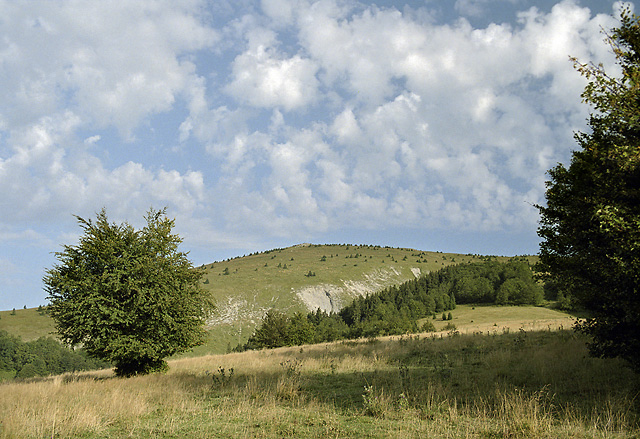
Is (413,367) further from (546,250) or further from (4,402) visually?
(4,402)

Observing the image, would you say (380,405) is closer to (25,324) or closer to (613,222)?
(613,222)

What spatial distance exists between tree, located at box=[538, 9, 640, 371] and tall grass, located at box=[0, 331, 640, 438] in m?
1.73

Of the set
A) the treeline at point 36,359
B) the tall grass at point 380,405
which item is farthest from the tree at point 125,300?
the treeline at point 36,359

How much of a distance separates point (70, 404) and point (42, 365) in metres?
125

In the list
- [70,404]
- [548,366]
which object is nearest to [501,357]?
[548,366]

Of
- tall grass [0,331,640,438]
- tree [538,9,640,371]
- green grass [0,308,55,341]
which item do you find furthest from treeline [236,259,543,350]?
green grass [0,308,55,341]

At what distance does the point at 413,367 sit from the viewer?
51.4ft

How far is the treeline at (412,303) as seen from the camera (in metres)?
76.8

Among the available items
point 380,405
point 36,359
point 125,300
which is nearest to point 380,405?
point 380,405

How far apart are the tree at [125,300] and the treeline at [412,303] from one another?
5430 centimetres

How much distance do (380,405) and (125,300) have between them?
15.3 meters

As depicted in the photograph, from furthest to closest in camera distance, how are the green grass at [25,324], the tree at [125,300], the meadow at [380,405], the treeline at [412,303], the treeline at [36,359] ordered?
1. the green grass at [25,324]
2. the treeline at [36,359]
3. the treeline at [412,303]
4. the tree at [125,300]
5. the meadow at [380,405]

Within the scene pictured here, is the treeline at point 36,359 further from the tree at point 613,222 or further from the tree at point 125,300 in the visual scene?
the tree at point 613,222

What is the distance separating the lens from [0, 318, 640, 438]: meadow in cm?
719
